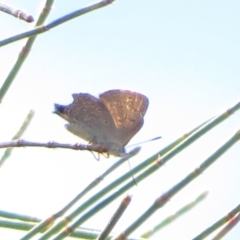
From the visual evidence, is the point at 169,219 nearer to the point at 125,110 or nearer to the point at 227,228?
the point at 227,228

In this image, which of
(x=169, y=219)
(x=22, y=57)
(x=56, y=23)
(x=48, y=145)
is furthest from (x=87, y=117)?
(x=48, y=145)

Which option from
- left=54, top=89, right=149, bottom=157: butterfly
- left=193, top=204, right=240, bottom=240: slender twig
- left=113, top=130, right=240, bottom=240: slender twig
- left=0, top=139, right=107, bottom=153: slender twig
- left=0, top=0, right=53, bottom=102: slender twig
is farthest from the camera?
left=54, top=89, right=149, bottom=157: butterfly

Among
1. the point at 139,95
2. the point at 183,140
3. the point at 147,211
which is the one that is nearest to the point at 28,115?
the point at 139,95

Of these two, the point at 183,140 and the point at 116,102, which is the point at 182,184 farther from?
the point at 116,102

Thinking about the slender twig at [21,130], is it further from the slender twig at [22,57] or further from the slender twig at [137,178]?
the slender twig at [137,178]

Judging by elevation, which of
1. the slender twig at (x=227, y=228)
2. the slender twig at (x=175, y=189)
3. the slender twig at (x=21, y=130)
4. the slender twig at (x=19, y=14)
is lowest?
the slender twig at (x=227, y=228)

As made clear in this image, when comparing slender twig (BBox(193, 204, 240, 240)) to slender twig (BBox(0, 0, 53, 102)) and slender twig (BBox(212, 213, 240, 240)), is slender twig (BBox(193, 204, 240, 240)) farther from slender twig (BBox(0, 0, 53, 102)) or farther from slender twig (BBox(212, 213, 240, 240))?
slender twig (BBox(0, 0, 53, 102))

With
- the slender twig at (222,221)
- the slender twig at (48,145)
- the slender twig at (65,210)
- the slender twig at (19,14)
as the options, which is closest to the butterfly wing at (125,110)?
the slender twig at (65,210)

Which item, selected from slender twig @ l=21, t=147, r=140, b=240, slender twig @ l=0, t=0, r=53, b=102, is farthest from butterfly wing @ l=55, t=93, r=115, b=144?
slender twig @ l=21, t=147, r=140, b=240

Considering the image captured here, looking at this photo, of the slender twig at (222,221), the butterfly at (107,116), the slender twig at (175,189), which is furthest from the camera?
the butterfly at (107,116)
